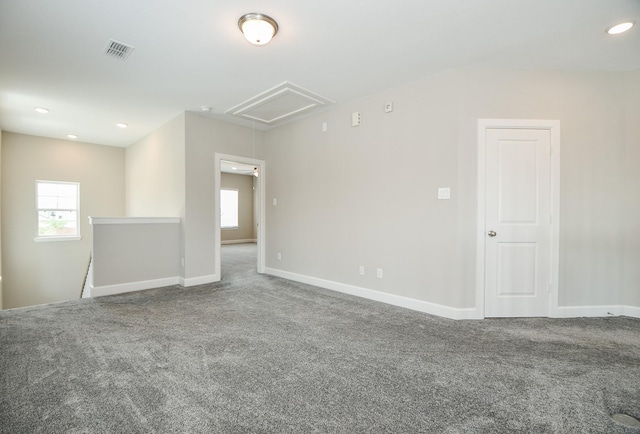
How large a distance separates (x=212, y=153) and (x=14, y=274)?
4635mm

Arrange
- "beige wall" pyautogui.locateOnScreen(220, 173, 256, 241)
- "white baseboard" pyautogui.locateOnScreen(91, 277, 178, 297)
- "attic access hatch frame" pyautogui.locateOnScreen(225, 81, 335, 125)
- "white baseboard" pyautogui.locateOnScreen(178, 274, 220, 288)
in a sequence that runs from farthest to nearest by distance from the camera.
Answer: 1. "beige wall" pyautogui.locateOnScreen(220, 173, 256, 241)
2. "white baseboard" pyautogui.locateOnScreen(178, 274, 220, 288)
3. "white baseboard" pyautogui.locateOnScreen(91, 277, 178, 297)
4. "attic access hatch frame" pyautogui.locateOnScreen(225, 81, 335, 125)

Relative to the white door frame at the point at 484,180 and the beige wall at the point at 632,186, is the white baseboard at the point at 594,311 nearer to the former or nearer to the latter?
the beige wall at the point at 632,186

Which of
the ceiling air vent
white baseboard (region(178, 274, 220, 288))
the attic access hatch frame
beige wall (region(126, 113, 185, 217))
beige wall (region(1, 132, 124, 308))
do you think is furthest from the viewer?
beige wall (region(1, 132, 124, 308))

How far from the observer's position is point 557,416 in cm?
155

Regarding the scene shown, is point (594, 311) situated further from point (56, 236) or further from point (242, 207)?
point (242, 207)

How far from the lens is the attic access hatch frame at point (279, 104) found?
363cm

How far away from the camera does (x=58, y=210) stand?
5824mm

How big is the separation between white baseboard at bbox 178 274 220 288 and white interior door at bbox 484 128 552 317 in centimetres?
394

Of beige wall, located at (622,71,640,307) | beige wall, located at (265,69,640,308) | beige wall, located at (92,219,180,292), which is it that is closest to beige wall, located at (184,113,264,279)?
beige wall, located at (92,219,180,292)

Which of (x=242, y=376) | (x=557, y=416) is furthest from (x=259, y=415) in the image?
(x=557, y=416)

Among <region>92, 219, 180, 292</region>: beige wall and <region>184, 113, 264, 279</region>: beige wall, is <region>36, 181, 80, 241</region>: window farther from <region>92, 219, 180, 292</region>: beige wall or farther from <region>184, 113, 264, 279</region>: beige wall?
<region>184, 113, 264, 279</region>: beige wall

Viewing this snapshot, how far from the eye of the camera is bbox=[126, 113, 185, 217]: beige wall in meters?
4.50

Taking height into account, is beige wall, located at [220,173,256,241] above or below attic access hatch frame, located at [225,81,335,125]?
below

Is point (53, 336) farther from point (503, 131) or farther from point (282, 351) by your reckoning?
point (503, 131)
